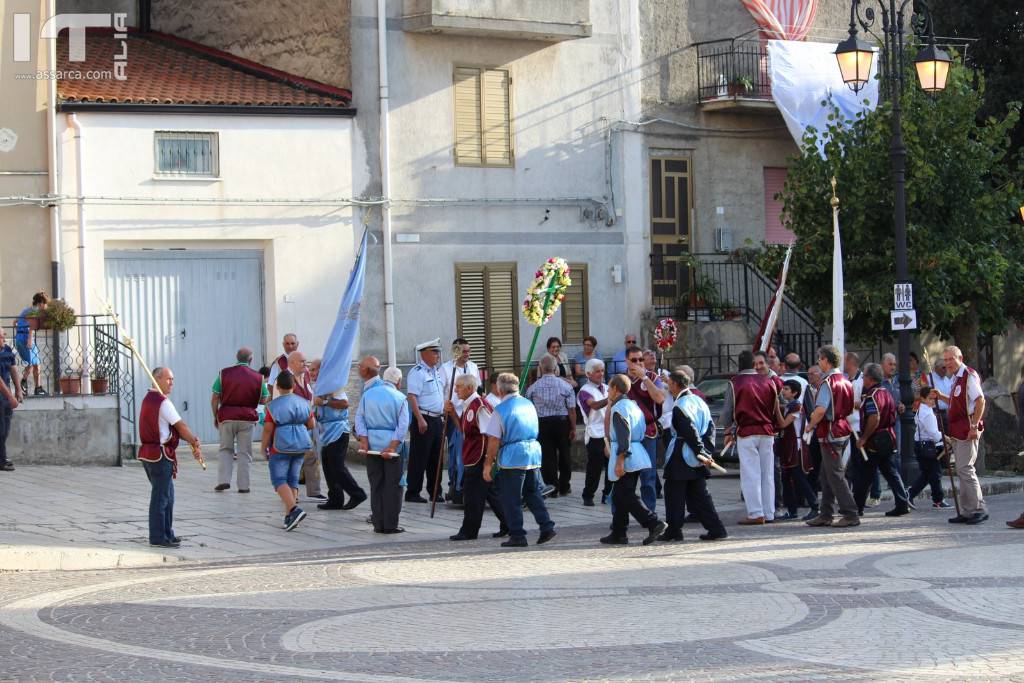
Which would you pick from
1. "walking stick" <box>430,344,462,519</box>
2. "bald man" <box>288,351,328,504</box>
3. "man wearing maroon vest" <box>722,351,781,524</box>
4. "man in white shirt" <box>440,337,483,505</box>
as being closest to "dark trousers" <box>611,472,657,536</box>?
"man wearing maroon vest" <box>722,351,781,524</box>

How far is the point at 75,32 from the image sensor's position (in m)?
25.0

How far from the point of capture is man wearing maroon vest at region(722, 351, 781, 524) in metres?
15.8

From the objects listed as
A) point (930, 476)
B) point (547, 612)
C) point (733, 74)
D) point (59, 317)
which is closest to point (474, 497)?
point (547, 612)

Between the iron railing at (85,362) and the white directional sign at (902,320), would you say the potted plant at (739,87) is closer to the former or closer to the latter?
the white directional sign at (902,320)

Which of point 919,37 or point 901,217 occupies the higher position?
point 919,37

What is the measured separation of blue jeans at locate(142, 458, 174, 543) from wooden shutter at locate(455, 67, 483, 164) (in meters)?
11.6

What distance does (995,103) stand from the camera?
30219 millimetres

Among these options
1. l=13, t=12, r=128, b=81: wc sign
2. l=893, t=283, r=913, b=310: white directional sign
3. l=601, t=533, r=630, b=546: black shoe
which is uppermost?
l=13, t=12, r=128, b=81: wc sign

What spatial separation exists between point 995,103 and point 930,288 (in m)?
7.85

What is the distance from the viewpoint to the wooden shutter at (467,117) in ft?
82.2

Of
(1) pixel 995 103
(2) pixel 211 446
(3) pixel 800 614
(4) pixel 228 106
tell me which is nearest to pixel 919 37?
(1) pixel 995 103

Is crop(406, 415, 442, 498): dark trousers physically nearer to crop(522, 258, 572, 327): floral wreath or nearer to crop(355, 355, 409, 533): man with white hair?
crop(355, 355, 409, 533): man with white hair

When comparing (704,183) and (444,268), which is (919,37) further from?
(444,268)

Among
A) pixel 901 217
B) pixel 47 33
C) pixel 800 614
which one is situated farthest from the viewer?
pixel 47 33
